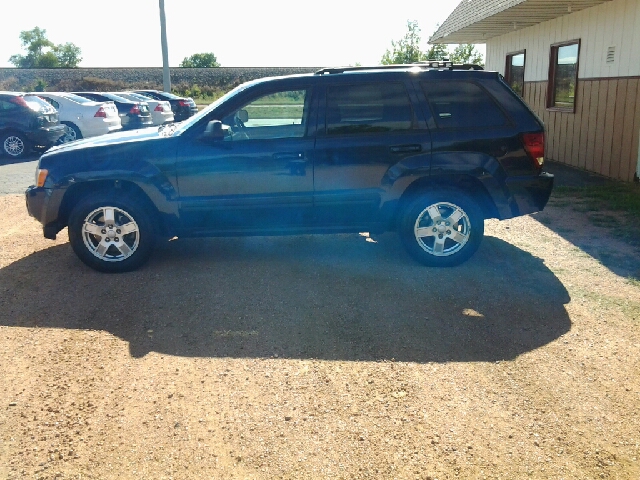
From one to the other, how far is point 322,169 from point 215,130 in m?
1.09

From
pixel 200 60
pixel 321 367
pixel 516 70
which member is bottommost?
pixel 321 367

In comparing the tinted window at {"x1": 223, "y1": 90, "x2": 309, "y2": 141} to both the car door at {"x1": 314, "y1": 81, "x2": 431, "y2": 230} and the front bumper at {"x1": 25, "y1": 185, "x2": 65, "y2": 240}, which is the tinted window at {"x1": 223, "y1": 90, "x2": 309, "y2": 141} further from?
the front bumper at {"x1": 25, "y1": 185, "x2": 65, "y2": 240}

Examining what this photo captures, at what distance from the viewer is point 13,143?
56.0 ft

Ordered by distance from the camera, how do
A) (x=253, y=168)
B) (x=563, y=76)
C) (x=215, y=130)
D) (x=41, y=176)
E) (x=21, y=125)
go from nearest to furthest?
(x=215, y=130)
(x=253, y=168)
(x=41, y=176)
(x=563, y=76)
(x=21, y=125)

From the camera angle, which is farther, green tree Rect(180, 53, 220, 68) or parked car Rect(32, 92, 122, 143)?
green tree Rect(180, 53, 220, 68)

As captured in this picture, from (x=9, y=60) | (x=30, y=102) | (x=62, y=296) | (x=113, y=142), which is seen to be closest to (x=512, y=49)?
(x=30, y=102)

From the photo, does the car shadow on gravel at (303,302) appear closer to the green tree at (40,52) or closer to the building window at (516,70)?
the building window at (516,70)

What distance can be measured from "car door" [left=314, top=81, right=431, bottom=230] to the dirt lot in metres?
0.69

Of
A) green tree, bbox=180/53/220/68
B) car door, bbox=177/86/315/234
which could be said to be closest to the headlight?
car door, bbox=177/86/315/234

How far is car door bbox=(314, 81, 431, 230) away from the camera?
21.6 feet

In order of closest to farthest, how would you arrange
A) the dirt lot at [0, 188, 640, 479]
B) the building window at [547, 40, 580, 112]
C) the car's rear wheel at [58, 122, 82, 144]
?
the dirt lot at [0, 188, 640, 479], the building window at [547, 40, 580, 112], the car's rear wheel at [58, 122, 82, 144]

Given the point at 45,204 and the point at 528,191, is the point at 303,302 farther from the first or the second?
the point at 45,204

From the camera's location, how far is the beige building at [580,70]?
11.7m

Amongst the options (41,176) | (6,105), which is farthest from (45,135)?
(41,176)
